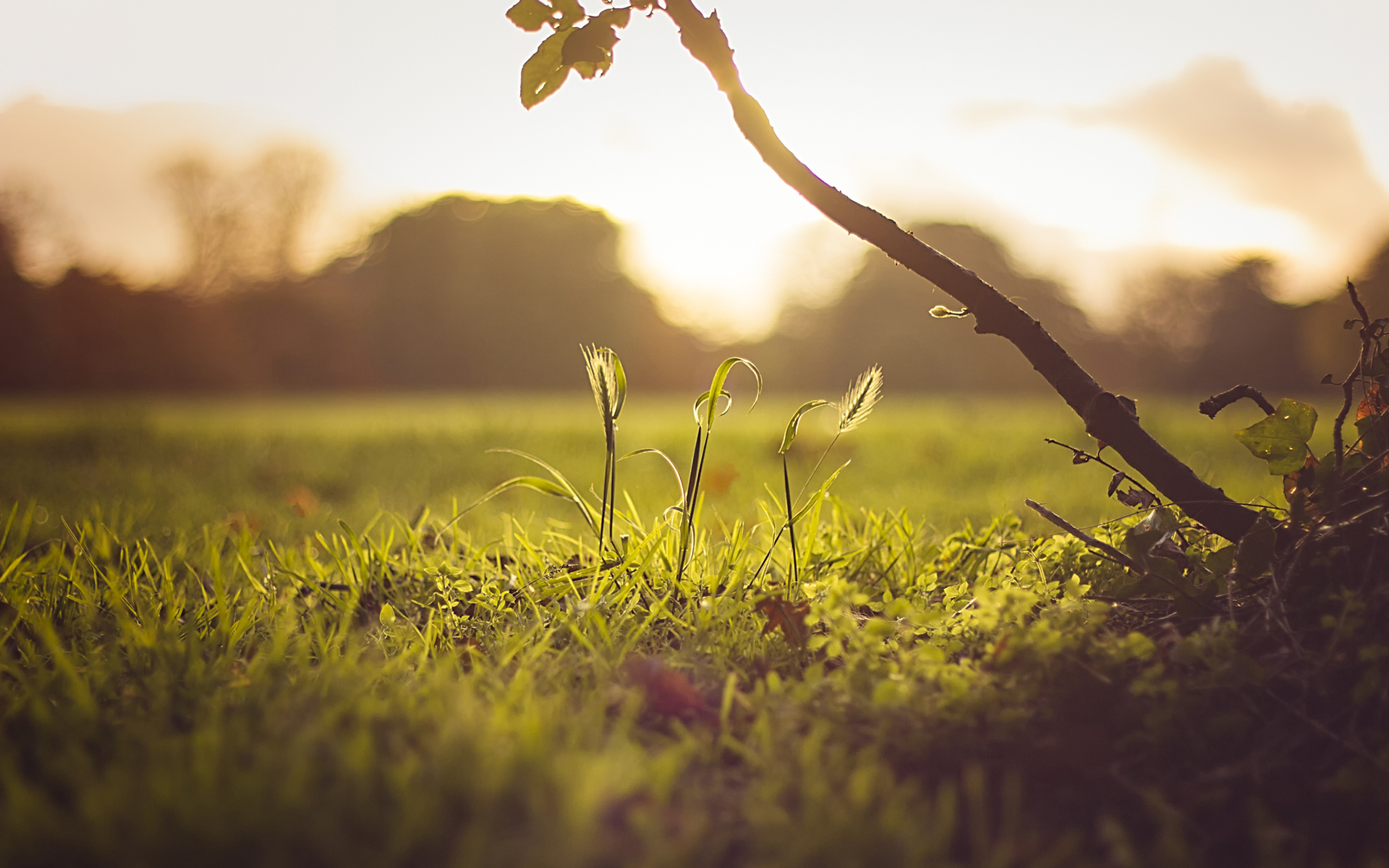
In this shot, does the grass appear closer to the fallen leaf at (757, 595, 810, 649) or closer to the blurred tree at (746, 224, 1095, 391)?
the fallen leaf at (757, 595, 810, 649)

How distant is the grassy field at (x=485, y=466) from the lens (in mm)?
3768

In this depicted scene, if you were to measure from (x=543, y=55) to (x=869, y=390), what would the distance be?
109 cm

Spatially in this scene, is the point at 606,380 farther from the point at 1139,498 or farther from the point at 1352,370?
the point at 1352,370

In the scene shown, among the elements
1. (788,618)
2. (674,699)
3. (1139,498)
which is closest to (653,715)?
(674,699)

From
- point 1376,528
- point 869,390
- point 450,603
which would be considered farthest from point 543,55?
point 1376,528

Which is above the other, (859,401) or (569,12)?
(569,12)

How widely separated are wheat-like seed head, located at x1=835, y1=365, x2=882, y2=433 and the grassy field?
2.53 feet

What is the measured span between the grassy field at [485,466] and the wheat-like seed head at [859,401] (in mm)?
770

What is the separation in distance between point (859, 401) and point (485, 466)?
434cm

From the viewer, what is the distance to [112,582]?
1830 millimetres

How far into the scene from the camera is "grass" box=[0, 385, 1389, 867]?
2.96 feet

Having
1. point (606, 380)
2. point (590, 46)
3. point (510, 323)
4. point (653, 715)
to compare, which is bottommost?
point (653, 715)

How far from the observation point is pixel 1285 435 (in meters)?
1.56

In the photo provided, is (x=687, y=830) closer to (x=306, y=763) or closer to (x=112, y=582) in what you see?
(x=306, y=763)
